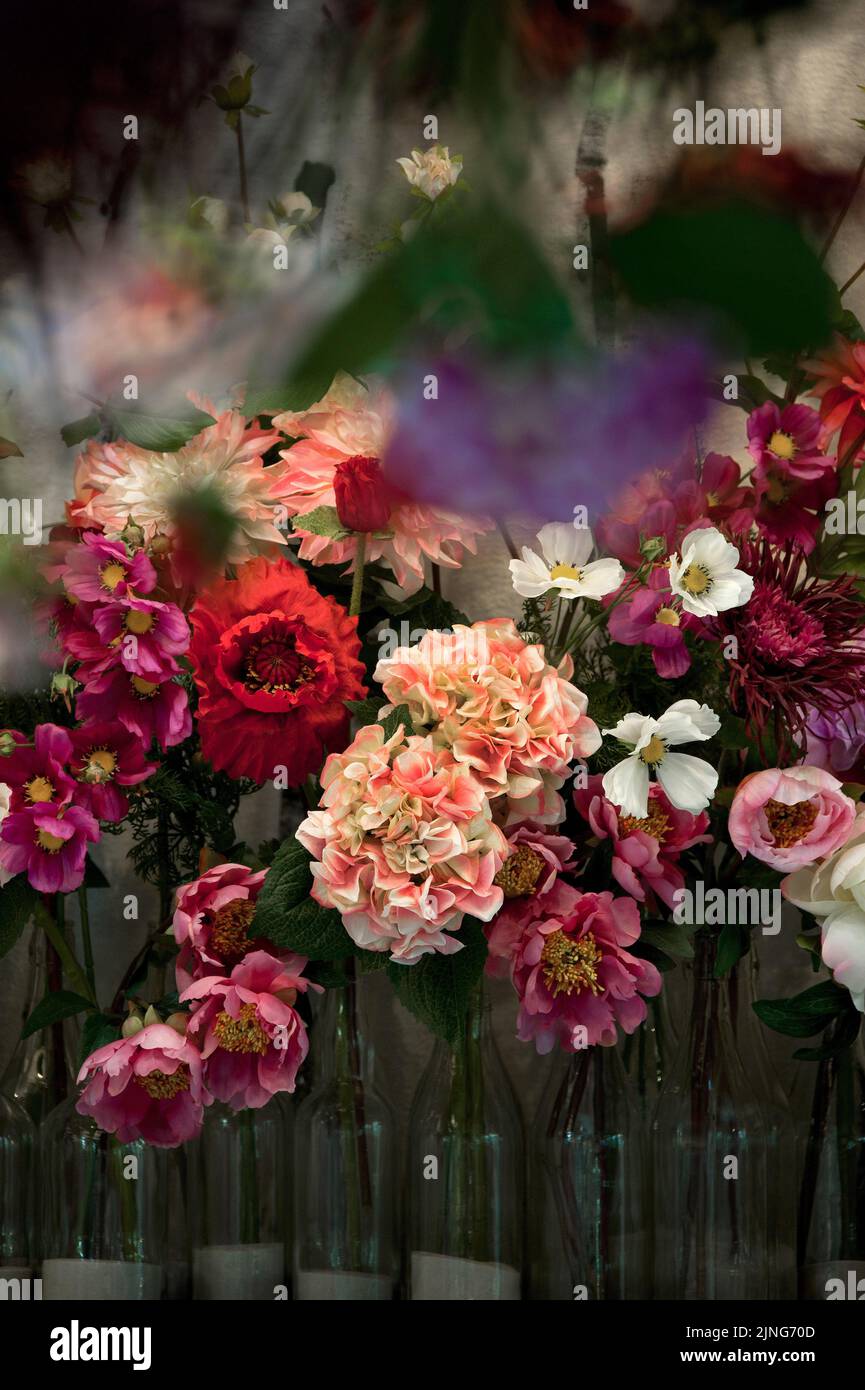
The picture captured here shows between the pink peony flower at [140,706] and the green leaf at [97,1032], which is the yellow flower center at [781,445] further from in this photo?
the green leaf at [97,1032]

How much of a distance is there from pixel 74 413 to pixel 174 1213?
0.49 m

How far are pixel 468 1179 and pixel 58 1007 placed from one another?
0.80ft

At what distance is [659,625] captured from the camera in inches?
28.5

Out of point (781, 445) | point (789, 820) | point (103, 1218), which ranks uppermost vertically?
point (781, 445)

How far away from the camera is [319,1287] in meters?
0.77

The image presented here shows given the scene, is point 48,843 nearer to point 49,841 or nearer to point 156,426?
point 49,841

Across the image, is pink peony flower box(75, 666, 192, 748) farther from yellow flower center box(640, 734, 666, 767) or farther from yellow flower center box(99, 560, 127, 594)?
yellow flower center box(640, 734, 666, 767)

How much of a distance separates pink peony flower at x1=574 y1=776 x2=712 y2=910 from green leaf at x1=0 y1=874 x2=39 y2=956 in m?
0.30

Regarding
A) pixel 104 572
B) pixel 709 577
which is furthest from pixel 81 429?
pixel 709 577

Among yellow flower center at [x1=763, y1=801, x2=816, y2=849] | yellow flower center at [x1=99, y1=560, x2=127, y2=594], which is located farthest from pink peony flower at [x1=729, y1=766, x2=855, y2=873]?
yellow flower center at [x1=99, y1=560, x2=127, y2=594]

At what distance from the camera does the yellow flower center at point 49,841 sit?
0.73 m

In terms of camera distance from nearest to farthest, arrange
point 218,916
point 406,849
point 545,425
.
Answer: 1. point 406,849
2. point 218,916
3. point 545,425

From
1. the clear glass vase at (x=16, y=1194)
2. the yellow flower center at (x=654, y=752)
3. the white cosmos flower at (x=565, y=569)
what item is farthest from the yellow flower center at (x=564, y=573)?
the clear glass vase at (x=16, y=1194)
